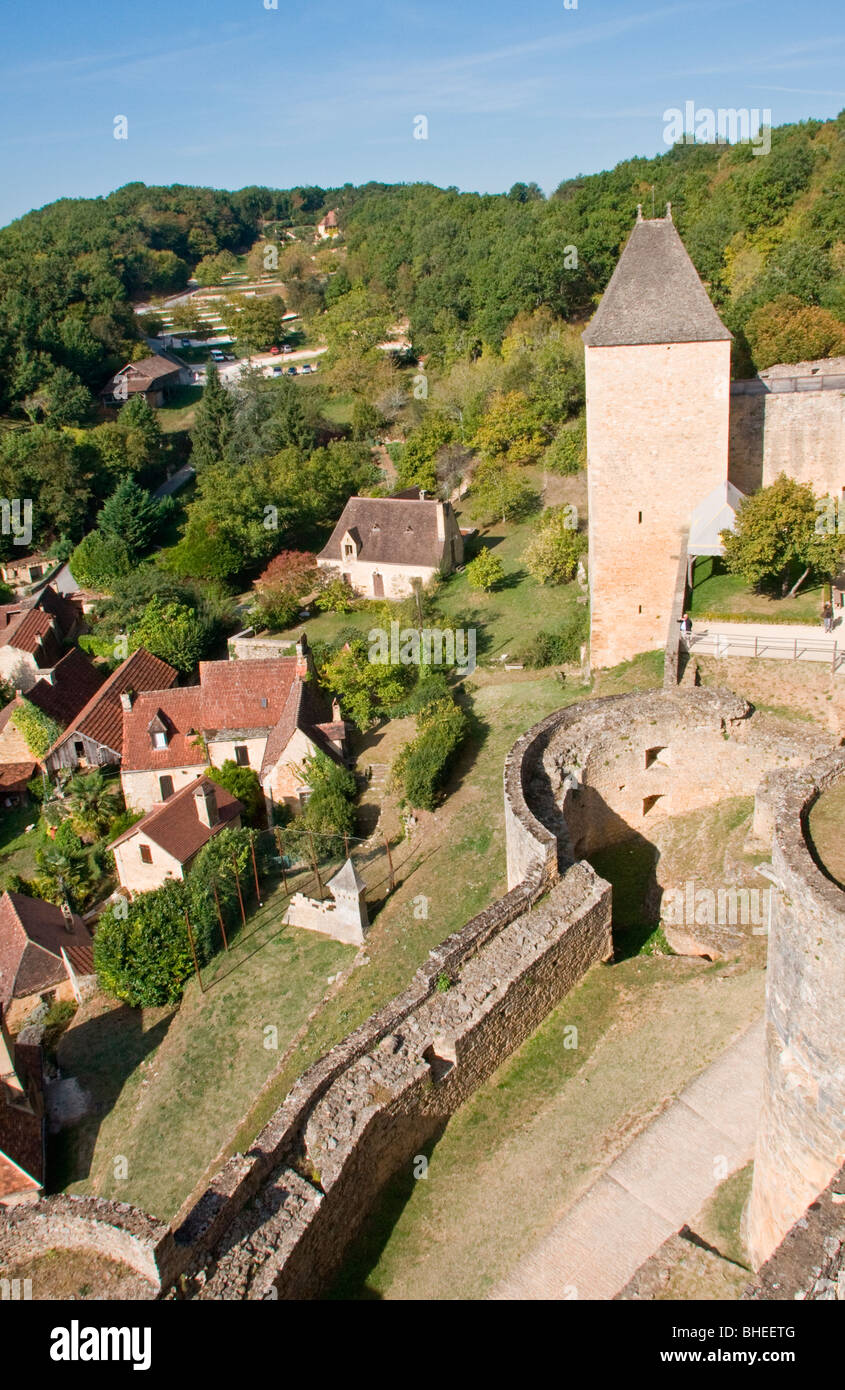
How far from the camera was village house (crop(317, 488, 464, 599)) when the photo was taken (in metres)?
37.4

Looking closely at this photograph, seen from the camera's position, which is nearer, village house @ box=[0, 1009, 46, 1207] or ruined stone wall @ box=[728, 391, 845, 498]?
village house @ box=[0, 1009, 46, 1207]

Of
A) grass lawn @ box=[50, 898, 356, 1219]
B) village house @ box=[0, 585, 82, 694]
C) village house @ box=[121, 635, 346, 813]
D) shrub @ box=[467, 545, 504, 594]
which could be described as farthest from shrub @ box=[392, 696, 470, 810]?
village house @ box=[0, 585, 82, 694]

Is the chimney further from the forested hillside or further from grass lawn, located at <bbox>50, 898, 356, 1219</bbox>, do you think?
the forested hillside

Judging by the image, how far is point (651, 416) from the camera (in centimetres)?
2284

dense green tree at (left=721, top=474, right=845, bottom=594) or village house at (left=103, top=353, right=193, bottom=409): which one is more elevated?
village house at (left=103, top=353, right=193, bottom=409)

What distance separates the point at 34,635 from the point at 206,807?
57.6 ft

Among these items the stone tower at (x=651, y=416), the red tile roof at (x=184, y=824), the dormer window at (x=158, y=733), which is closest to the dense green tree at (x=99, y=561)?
the dormer window at (x=158, y=733)

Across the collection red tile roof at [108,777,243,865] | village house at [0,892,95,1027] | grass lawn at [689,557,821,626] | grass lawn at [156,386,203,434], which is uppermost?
grass lawn at [156,386,203,434]

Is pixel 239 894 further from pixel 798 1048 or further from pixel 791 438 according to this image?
pixel 791 438

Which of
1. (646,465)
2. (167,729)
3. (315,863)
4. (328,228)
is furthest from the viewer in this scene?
(328,228)

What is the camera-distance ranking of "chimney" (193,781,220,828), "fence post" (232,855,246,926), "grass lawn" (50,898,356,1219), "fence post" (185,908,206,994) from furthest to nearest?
"chimney" (193,781,220,828) → "fence post" (232,855,246,926) → "fence post" (185,908,206,994) → "grass lawn" (50,898,356,1219)

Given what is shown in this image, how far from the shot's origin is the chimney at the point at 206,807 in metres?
23.3

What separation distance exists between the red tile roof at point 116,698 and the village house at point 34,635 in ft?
13.0

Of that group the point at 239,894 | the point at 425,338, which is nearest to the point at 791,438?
the point at 239,894
